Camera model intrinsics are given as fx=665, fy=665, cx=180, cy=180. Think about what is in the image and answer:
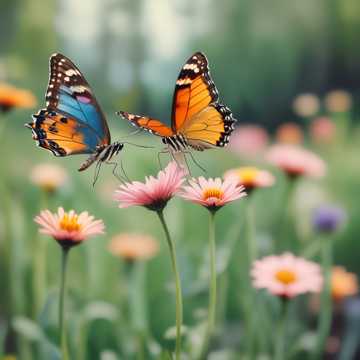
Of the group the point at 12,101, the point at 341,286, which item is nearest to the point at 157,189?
the point at 12,101

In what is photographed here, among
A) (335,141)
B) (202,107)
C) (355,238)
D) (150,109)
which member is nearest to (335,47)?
(335,141)

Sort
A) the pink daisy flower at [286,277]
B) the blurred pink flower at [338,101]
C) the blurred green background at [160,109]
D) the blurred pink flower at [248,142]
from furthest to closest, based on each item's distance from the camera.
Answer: the blurred pink flower at [338,101] < the blurred pink flower at [248,142] < the blurred green background at [160,109] < the pink daisy flower at [286,277]

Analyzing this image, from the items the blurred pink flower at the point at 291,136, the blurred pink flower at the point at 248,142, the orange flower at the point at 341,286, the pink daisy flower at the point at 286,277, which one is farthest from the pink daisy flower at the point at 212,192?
the blurred pink flower at the point at 291,136

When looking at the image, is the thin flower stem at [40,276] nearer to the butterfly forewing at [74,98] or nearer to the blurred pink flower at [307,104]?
the butterfly forewing at [74,98]

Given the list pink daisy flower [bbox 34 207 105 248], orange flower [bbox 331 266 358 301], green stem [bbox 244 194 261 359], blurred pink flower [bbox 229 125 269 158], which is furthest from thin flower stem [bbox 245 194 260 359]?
blurred pink flower [bbox 229 125 269 158]

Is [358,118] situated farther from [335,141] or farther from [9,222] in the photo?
[9,222]

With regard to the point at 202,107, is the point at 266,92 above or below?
below
